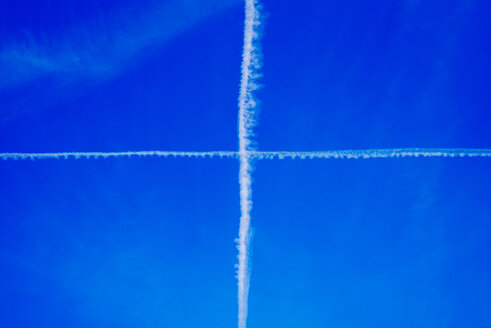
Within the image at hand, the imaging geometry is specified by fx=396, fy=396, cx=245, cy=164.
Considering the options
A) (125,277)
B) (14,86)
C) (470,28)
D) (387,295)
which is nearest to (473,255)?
(387,295)

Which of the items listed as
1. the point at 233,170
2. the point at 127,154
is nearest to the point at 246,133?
the point at 233,170

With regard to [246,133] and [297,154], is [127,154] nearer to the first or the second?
[246,133]

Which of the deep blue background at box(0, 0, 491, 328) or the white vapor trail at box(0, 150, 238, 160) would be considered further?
the white vapor trail at box(0, 150, 238, 160)

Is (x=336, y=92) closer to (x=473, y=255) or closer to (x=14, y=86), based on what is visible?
(x=473, y=255)
